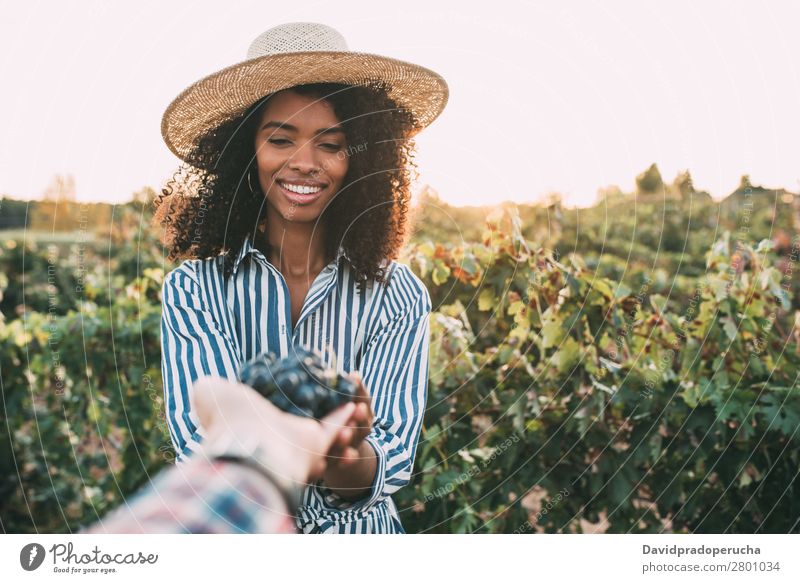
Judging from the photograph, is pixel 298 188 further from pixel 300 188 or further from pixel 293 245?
pixel 293 245

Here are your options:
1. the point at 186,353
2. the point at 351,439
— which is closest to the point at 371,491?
the point at 351,439

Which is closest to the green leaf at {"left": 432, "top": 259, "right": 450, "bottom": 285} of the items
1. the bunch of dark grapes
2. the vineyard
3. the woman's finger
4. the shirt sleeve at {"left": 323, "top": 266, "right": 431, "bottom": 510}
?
the vineyard

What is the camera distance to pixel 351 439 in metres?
1.03

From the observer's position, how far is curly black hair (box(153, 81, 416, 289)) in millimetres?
1233

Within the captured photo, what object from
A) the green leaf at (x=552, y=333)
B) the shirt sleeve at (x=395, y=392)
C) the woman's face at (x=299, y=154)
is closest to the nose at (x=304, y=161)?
the woman's face at (x=299, y=154)

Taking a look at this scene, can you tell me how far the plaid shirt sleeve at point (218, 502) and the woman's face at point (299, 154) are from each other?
17.3 inches

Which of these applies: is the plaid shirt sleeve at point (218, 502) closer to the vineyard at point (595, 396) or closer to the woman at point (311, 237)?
the woman at point (311, 237)

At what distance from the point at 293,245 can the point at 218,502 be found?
0.44 m

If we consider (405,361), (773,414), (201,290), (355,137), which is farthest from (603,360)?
(201,290)

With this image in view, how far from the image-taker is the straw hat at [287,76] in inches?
45.6
